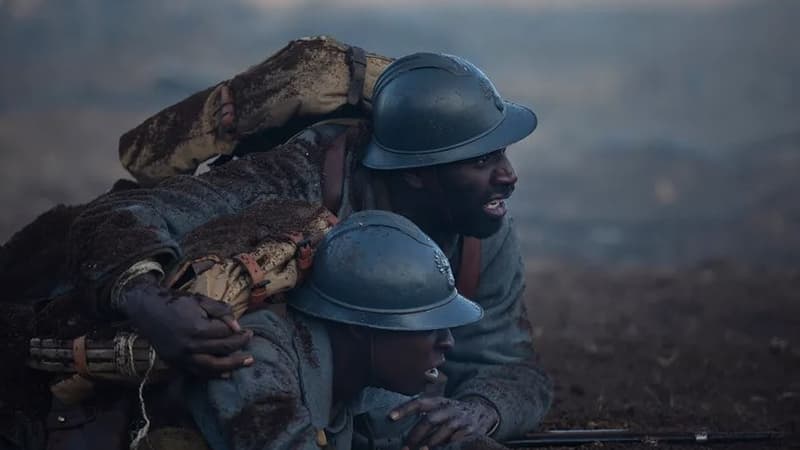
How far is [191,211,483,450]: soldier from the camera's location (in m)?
4.49

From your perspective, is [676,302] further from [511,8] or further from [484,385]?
[511,8]

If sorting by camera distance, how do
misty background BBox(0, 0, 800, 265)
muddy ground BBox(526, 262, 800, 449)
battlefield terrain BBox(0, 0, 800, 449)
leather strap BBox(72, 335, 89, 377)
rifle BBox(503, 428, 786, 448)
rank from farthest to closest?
misty background BBox(0, 0, 800, 265), battlefield terrain BBox(0, 0, 800, 449), muddy ground BBox(526, 262, 800, 449), rifle BBox(503, 428, 786, 448), leather strap BBox(72, 335, 89, 377)

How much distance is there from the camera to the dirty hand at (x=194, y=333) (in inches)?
167

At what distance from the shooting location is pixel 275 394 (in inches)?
167

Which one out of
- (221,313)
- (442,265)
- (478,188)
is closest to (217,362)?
(221,313)

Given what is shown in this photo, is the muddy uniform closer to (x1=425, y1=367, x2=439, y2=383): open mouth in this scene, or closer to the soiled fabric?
the soiled fabric

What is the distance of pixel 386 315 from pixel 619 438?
1801mm

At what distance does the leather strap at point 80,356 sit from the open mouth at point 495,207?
1944mm

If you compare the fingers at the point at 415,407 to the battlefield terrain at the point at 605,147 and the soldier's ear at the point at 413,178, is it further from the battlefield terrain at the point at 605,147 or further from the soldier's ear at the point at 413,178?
the battlefield terrain at the point at 605,147

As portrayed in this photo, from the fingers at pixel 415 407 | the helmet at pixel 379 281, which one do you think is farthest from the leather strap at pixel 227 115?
the fingers at pixel 415 407

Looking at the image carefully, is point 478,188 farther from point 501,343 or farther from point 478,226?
point 501,343

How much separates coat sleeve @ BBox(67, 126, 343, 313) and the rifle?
1503 mm

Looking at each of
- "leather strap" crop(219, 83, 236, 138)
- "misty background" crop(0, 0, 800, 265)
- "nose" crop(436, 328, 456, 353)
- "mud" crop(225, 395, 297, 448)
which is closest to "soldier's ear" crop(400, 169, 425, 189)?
"leather strap" crop(219, 83, 236, 138)

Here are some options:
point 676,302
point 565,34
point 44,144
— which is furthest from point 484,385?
point 565,34
